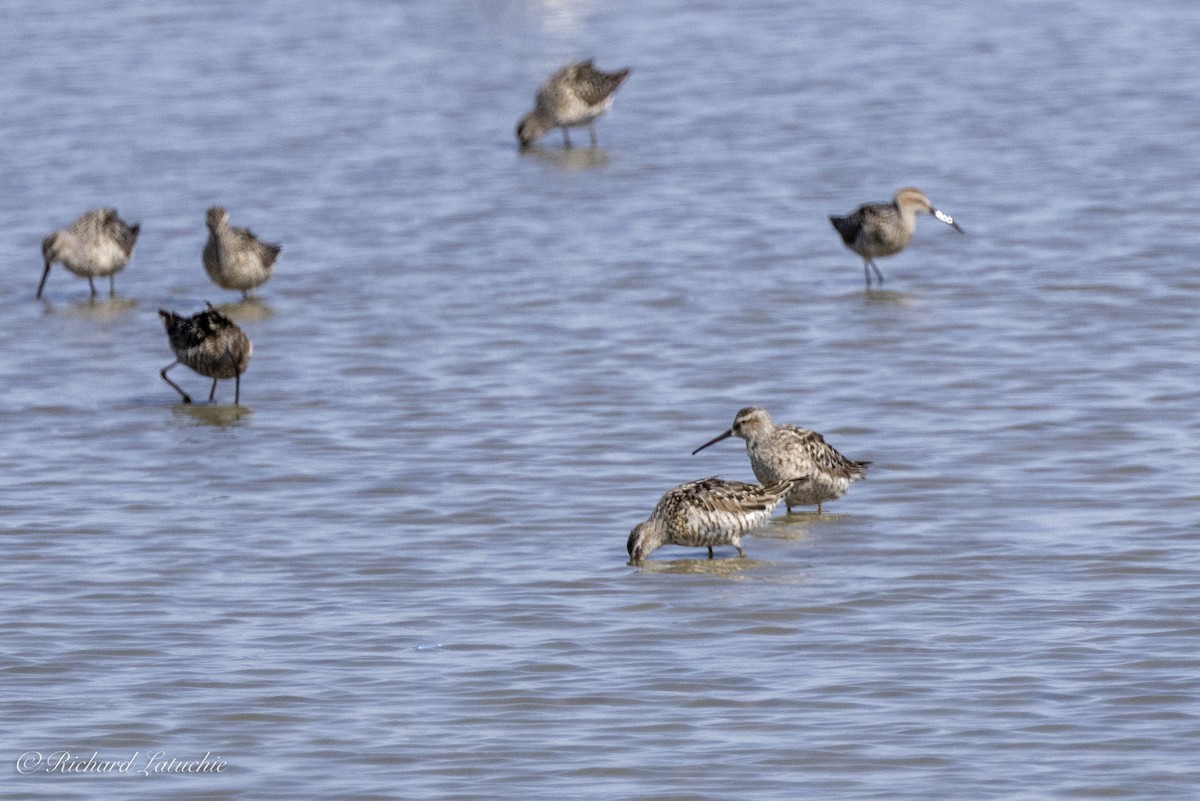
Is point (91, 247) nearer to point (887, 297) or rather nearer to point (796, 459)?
point (887, 297)

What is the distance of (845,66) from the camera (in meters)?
31.2

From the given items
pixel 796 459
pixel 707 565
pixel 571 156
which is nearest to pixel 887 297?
pixel 796 459

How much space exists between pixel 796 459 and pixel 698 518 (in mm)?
987

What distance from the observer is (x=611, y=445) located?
14523mm

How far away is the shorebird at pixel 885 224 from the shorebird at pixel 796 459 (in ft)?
21.1

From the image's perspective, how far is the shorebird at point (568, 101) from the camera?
2762cm

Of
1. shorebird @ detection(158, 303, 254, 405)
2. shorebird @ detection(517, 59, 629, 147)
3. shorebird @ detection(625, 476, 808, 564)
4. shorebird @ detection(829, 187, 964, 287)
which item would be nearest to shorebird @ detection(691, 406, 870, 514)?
shorebird @ detection(625, 476, 808, 564)

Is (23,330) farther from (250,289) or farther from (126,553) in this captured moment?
(126,553)

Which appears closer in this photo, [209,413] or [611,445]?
[611,445]

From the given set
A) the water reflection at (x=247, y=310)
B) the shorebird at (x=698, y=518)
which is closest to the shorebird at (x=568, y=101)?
the water reflection at (x=247, y=310)

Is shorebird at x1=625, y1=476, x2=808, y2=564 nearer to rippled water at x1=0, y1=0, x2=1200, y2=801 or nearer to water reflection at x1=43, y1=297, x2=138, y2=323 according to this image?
rippled water at x1=0, y1=0, x2=1200, y2=801

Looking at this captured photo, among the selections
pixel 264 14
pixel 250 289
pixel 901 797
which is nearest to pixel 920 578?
pixel 901 797

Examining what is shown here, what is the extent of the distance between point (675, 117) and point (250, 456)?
14.8 meters

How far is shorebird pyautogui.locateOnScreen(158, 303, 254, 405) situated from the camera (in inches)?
634
